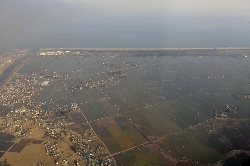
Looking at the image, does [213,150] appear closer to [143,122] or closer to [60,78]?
[143,122]

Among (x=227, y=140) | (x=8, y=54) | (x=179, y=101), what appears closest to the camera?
(x=227, y=140)

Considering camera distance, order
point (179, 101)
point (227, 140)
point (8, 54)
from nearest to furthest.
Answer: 1. point (227, 140)
2. point (179, 101)
3. point (8, 54)

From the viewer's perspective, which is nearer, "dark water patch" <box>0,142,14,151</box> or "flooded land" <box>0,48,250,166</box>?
"flooded land" <box>0,48,250,166</box>

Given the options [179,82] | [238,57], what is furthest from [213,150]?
[238,57]

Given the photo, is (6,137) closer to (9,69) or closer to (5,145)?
(5,145)

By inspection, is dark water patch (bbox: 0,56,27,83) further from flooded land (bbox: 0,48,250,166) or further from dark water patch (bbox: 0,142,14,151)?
dark water patch (bbox: 0,142,14,151)

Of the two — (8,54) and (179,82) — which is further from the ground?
(8,54)

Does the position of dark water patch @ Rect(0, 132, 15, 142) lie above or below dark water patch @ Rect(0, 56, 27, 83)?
below

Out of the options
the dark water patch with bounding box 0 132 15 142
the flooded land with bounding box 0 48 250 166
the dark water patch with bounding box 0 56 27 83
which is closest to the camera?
the flooded land with bounding box 0 48 250 166

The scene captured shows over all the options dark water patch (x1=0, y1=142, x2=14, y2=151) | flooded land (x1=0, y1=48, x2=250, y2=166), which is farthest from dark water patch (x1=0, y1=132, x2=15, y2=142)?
dark water patch (x1=0, y1=142, x2=14, y2=151)
